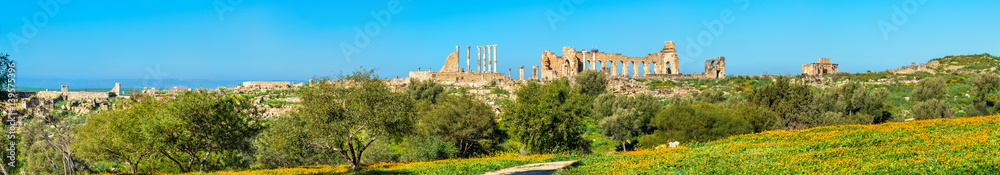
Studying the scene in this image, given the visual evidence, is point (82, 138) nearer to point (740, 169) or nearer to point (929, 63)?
point (740, 169)

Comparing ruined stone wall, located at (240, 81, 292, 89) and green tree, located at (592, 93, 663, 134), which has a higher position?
ruined stone wall, located at (240, 81, 292, 89)

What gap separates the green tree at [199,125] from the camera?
27.8 m

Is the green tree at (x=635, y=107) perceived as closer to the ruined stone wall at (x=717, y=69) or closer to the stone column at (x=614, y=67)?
the stone column at (x=614, y=67)

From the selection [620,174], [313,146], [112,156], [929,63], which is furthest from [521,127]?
[929,63]

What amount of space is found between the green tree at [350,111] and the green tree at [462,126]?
1563 cm

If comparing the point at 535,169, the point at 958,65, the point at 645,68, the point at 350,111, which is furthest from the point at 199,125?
the point at 958,65

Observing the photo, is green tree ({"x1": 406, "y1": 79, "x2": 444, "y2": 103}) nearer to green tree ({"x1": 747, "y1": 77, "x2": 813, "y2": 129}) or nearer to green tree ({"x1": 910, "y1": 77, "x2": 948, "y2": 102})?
green tree ({"x1": 747, "y1": 77, "x2": 813, "y2": 129})

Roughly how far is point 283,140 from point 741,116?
31125 millimetres

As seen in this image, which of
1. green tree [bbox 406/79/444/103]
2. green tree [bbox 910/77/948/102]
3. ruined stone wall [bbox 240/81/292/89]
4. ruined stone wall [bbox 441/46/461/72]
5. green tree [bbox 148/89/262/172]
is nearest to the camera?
green tree [bbox 148/89/262/172]

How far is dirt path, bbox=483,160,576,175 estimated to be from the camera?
22.3 meters

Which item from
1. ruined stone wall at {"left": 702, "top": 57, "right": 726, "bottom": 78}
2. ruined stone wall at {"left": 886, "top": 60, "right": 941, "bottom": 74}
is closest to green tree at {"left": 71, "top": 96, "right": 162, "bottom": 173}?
ruined stone wall at {"left": 702, "top": 57, "right": 726, "bottom": 78}

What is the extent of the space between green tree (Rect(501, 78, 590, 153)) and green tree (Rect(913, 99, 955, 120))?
27.3m

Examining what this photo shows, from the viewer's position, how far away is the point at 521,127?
120ft

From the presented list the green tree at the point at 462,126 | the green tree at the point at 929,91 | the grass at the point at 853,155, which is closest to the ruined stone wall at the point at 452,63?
the green tree at the point at 462,126
